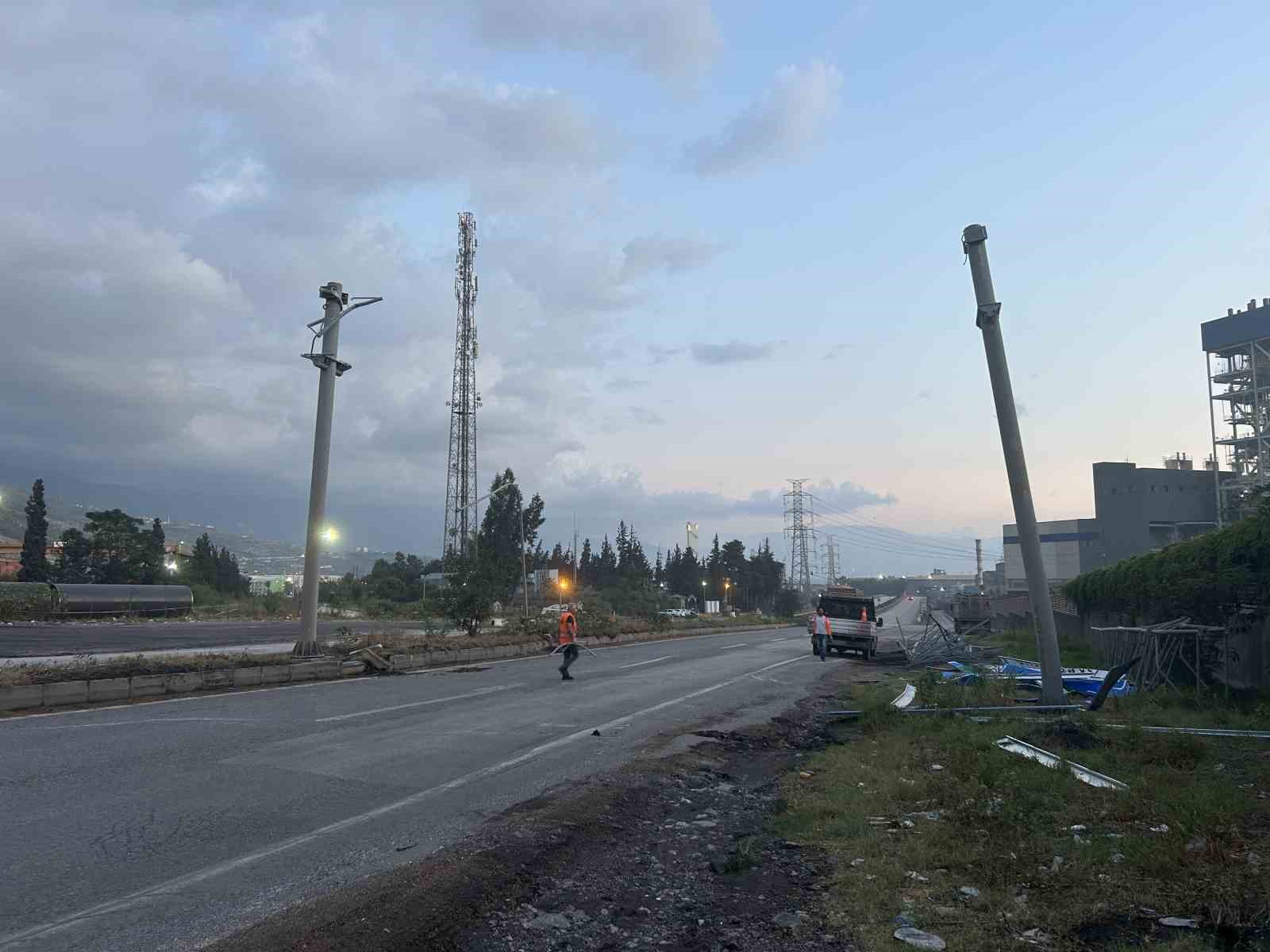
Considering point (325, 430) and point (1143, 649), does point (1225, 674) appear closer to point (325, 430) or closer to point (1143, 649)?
point (1143, 649)

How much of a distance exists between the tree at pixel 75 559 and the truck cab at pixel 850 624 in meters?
55.8

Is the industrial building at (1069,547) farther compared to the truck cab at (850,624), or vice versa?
the industrial building at (1069,547)

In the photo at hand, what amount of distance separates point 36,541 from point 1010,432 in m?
81.9

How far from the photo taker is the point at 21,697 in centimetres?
1320

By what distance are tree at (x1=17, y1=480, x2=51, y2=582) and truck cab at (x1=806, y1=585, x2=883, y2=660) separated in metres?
60.0

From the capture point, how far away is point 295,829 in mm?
6508

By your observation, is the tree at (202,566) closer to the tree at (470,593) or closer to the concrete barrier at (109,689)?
the tree at (470,593)

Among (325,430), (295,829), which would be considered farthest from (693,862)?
(325,430)

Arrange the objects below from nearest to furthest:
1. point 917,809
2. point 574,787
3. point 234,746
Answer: point 917,809
point 574,787
point 234,746

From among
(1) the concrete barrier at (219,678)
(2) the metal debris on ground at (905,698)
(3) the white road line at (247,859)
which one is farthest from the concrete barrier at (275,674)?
(2) the metal debris on ground at (905,698)

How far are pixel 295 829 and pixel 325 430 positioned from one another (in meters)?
15.1

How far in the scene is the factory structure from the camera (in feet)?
268

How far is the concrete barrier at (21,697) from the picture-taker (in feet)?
42.5

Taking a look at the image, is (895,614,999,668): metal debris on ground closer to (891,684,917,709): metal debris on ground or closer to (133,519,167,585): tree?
(891,684,917,709): metal debris on ground
